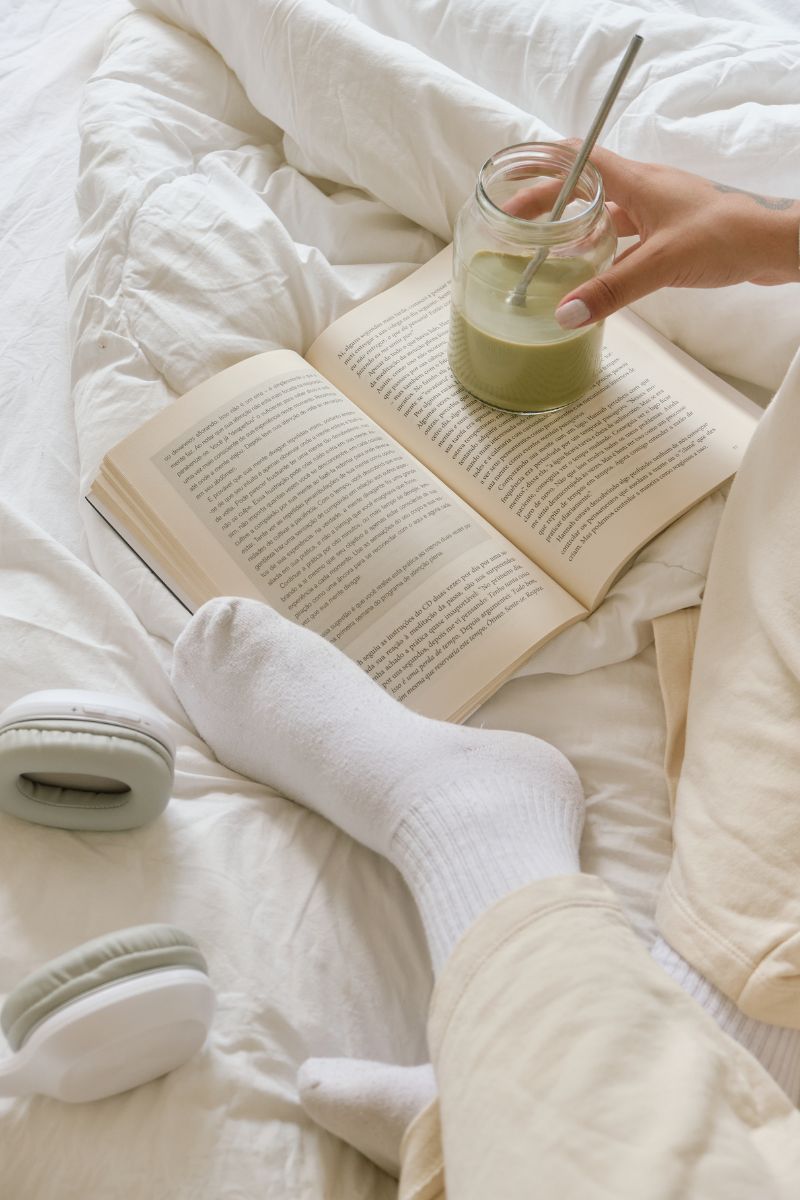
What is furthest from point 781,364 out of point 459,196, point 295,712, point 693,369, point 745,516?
point 295,712

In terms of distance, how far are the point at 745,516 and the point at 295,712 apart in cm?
33

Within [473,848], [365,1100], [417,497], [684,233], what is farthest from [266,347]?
[365,1100]

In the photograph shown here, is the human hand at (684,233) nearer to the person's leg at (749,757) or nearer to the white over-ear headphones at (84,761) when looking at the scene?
the person's leg at (749,757)

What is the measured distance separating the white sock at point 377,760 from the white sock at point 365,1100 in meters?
0.07

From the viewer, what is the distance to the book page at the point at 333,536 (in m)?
0.70

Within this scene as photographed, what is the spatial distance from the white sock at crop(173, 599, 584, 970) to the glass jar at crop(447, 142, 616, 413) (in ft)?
0.79

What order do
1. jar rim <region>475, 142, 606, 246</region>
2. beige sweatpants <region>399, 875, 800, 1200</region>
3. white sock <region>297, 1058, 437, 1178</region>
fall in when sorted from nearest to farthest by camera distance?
beige sweatpants <region>399, 875, 800, 1200</region> → white sock <region>297, 1058, 437, 1178</region> → jar rim <region>475, 142, 606, 246</region>

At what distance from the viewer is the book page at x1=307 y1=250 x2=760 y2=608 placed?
736 millimetres

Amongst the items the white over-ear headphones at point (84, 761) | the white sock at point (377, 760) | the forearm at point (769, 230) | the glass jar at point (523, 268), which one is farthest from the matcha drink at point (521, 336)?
the white over-ear headphones at point (84, 761)

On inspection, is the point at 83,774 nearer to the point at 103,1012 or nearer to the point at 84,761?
the point at 84,761

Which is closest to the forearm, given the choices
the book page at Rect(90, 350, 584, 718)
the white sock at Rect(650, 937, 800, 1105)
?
the book page at Rect(90, 350, 584, 718)

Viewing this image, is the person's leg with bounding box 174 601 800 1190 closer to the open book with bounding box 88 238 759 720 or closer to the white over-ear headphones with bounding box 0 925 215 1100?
the open book with bounding box 88 238 759 720

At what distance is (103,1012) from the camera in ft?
1.56

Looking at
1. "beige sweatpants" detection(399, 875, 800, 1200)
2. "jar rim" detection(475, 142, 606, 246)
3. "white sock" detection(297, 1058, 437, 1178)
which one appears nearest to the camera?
"beige sweatpants" detection(399, 875, 800, 1200)
